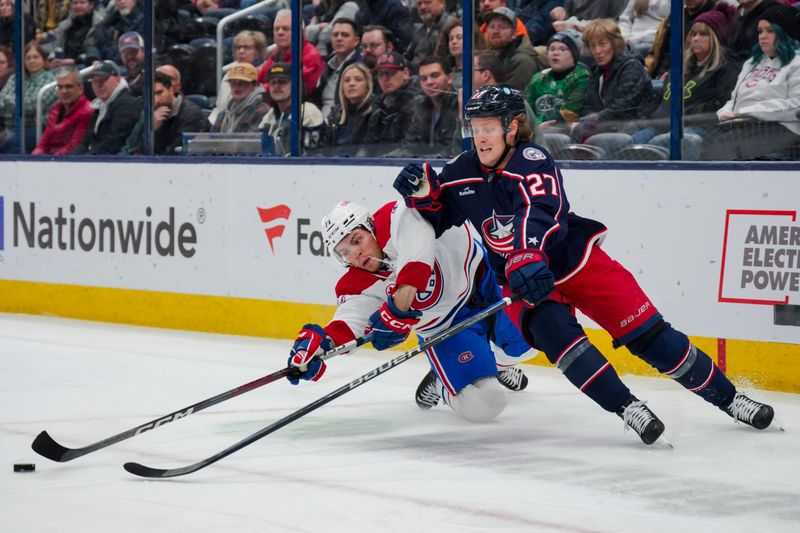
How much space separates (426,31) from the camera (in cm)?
518

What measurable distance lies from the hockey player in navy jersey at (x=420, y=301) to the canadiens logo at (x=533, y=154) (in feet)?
1.22

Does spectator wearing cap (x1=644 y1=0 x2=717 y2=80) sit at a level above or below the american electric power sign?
above

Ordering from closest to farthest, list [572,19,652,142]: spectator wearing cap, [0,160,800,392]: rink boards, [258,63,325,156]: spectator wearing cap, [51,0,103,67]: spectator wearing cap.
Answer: [0,160,800,392]: rink boards → [572,19,652,142]: spectator wearing cap → [258,63,325,156]: spectator wearing cap → [51,0,103,67]: spectator wearing cap

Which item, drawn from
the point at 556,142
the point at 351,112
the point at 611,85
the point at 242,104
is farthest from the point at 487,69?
the point at 242,104

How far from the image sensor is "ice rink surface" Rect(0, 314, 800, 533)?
8.13 ft

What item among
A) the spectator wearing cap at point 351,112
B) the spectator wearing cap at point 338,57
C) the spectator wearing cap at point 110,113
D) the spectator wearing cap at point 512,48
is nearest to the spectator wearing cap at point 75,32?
the spectator wearing cap at point 110,113

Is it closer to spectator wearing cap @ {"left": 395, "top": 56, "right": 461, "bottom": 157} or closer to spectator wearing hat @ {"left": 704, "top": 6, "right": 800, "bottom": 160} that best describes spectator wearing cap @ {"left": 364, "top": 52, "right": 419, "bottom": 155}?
spectator wearing cap @ {"left": 395, "top": 56, "right": 461, "bottom": 157}

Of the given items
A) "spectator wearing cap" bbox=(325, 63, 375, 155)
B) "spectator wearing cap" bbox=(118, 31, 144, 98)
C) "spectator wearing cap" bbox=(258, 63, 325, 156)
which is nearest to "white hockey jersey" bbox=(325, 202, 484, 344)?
"spectator wearing cap" bbox=(325, 63, 375, 155)

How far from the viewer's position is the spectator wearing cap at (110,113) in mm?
6219

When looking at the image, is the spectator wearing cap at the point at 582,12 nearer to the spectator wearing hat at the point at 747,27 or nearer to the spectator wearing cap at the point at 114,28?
the spectator wearing hat at the point at 747,27

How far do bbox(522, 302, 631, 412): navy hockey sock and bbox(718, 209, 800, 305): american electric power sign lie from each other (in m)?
1.16

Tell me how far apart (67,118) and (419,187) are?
3727 millimetres

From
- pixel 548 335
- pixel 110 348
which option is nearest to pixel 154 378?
A: pixel 110 348

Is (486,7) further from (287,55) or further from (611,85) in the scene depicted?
(287,55)
